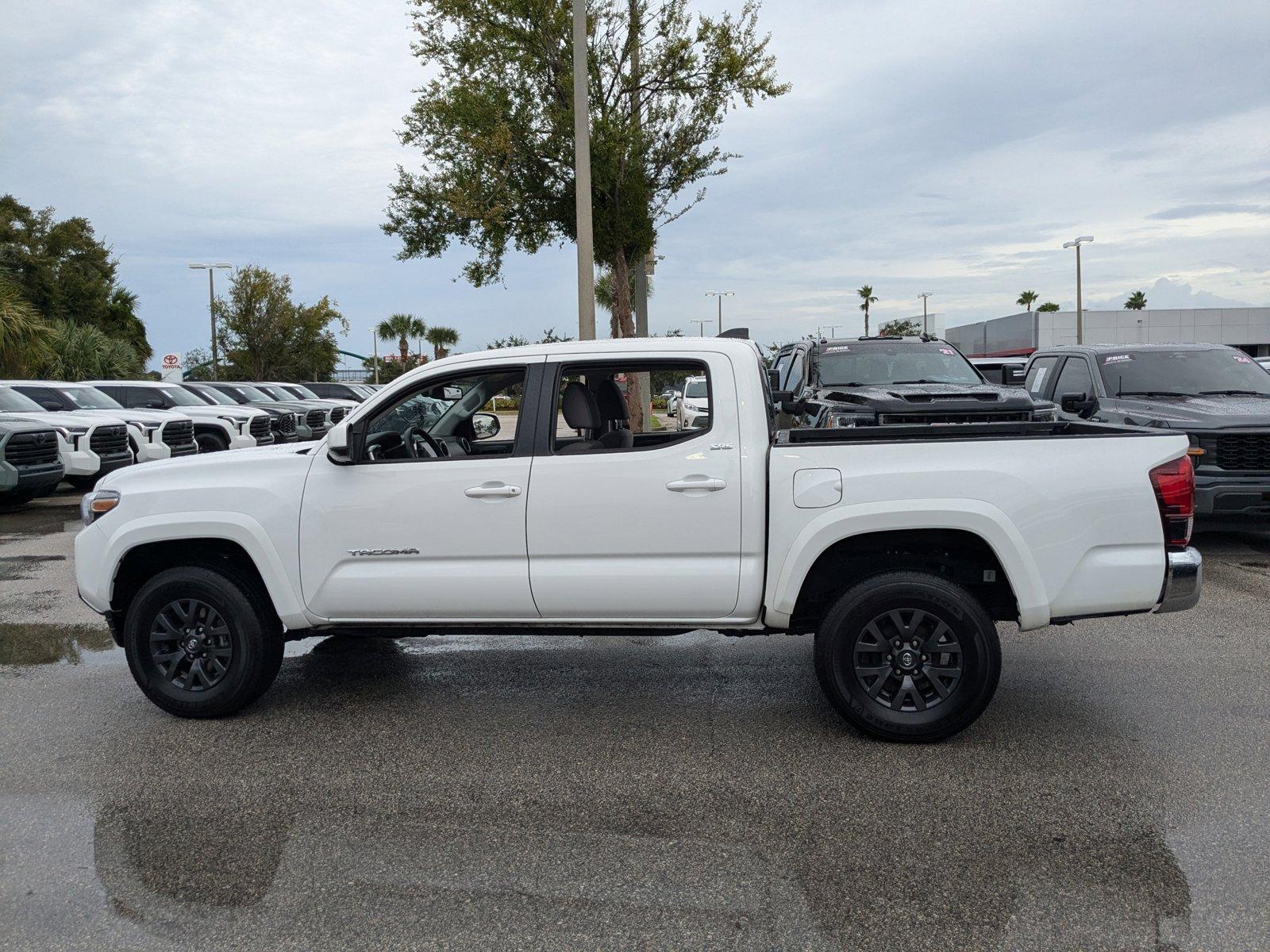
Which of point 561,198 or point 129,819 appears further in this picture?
point 561,198

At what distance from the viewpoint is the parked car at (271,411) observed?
21.5 metres

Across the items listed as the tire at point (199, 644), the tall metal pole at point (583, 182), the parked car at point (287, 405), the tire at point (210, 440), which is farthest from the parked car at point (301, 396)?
the tire at point (199, 644)

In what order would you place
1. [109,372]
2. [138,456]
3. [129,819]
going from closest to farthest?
[129,819] → [138,456] → [109,372]

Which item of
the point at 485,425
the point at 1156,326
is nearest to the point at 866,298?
the point at 1156,326

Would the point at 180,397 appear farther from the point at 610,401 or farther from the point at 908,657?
the point at 908,657

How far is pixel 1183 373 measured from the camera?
34.8 feet

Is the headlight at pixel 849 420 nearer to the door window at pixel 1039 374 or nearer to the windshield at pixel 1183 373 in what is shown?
the windshield at pixel 1183 373

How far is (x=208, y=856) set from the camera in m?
3.86

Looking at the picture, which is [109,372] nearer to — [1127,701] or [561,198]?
[561,198]

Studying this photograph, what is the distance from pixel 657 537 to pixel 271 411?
19.9 metres

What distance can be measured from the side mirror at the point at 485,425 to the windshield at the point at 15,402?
12061mm

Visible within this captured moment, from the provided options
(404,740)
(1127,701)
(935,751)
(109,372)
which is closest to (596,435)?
(404,740)

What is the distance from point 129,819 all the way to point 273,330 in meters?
44.8

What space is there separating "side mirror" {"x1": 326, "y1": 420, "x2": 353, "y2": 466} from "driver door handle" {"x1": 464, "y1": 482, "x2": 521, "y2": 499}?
632 mm
